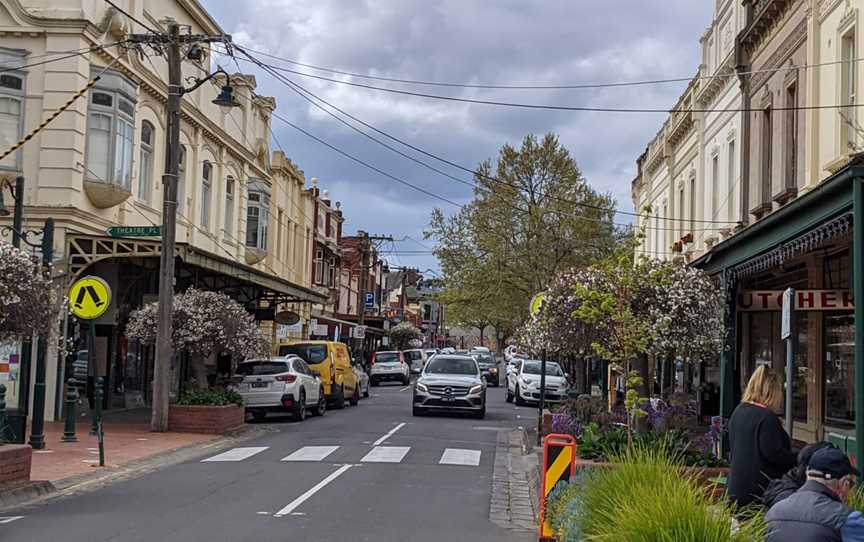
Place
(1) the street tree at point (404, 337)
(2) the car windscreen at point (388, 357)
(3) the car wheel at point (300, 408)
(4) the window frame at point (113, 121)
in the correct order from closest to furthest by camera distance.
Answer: (4) the window frame at point (113, 121) < (3) the car wheel at point (300, 408) < (2) the car windscreen at point (388, 357) < (1) the street tree at point (404, 337)

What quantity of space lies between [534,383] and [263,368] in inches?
468

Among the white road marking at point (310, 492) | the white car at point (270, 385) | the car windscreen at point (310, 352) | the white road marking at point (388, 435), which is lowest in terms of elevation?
the white road marking at point (388, 435)

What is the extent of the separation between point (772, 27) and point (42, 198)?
15.9 metres

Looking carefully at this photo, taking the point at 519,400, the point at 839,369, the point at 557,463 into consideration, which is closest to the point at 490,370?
the point at 519,400

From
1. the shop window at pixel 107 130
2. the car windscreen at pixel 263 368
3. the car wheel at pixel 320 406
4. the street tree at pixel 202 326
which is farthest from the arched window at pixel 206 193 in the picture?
the street tree at pixel 202 326

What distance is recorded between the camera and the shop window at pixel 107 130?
22812 mm

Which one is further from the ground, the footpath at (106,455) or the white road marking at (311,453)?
the white road marking at (311,453)

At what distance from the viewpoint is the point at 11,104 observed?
22188mm

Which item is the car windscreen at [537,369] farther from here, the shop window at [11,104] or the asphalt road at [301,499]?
the shop window at [11,104]

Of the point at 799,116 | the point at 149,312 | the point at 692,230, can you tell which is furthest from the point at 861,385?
the point at 692,230

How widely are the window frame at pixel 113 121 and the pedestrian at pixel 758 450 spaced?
1841cm

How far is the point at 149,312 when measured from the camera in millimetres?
21578

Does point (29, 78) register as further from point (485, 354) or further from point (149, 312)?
point (485, 354)

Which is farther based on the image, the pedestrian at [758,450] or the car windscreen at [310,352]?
the car windscreen at [310,352]
